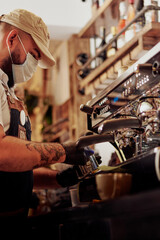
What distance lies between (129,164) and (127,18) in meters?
2.22

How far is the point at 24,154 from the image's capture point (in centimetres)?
143

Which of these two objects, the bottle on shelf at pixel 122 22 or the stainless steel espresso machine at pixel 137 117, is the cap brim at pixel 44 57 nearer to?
the stainless steel espresso machine at pixel 137 117

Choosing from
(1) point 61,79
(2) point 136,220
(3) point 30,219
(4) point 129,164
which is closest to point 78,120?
(1) point 61,79

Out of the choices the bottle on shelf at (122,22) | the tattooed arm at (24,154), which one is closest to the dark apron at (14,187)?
the tattooed arm at (24,154)

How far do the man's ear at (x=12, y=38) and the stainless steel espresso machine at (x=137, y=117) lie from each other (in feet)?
1.73

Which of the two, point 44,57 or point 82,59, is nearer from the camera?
point 44,57

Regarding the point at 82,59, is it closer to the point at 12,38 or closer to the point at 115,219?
the point at 12,38

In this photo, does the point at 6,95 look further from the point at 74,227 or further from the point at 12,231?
the point at 74,227

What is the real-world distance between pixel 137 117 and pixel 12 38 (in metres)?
0.84

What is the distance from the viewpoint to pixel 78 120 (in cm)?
420

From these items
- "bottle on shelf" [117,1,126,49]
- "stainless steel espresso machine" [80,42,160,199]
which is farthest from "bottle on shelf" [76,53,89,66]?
"stainless steel espresso machine" [80,42,160,199]

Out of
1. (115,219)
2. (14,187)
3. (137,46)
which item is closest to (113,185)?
(115,219)

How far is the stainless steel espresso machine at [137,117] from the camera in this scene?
1.14 m

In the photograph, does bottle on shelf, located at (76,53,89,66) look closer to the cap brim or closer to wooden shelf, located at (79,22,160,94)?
wooden shelf, located at (79,22,160,94)
